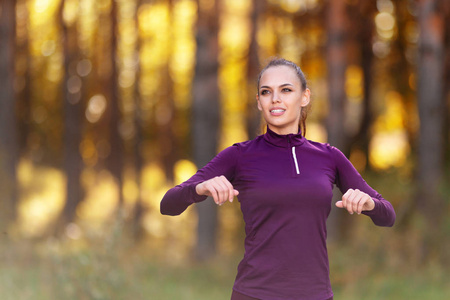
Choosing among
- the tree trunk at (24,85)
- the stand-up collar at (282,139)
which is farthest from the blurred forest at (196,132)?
the stand-up collar at (282,139)

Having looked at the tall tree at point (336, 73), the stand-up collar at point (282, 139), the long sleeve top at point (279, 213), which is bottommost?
the long sleeve top at point (279, 213)

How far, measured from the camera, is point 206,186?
3094 millimetres

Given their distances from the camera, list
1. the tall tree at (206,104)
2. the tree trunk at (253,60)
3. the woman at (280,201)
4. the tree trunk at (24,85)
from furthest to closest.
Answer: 1. the tree trunk at (24,85)
2. the tree trunk at (253,60)
3. the tall tree at (206,104)
4. the woman at (280,201)

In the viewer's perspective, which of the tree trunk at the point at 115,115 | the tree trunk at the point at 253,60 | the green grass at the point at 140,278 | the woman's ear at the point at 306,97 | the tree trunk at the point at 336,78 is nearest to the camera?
the woman's ear at the point at 306,97

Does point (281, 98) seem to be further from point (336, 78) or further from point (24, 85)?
point (24, 85)

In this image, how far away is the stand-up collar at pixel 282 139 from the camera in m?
3.45

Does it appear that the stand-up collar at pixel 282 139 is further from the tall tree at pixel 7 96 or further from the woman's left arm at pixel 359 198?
the tall tree at pixel 7 96

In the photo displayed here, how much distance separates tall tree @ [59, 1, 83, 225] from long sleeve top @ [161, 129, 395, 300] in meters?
18.3

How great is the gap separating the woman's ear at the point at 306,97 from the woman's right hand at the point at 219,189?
2.56 feet

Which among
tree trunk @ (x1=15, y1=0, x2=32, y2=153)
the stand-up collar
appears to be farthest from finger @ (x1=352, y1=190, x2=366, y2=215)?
tree trunk @ (x1=15, y1=0, x2=32, y2=153)

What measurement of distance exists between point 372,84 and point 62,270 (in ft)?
44.2

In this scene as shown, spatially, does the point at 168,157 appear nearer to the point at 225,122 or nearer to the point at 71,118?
the point at 225,122

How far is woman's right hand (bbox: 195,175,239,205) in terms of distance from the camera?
3021mm

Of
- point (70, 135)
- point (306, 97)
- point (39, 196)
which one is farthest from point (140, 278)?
point (39, 196)
